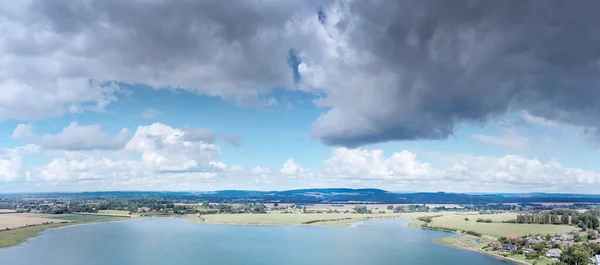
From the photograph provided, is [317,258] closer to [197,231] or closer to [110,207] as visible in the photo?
[197,231]

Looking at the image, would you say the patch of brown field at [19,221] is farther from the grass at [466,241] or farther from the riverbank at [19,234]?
the grass at [466,241]

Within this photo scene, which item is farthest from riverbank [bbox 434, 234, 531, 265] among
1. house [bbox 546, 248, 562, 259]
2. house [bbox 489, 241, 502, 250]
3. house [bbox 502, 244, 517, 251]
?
house [bbox 546, 248, 562, 259]

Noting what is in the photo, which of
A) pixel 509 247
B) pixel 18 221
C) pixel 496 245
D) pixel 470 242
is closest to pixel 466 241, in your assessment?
pixel 470 242

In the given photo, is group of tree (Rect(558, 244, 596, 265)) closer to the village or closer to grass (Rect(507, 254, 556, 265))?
the village

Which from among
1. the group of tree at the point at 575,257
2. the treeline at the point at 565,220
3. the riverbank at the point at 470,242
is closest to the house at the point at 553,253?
the group of tree at the point at 575,257

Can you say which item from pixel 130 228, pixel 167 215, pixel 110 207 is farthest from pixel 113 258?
pixel 110 207
